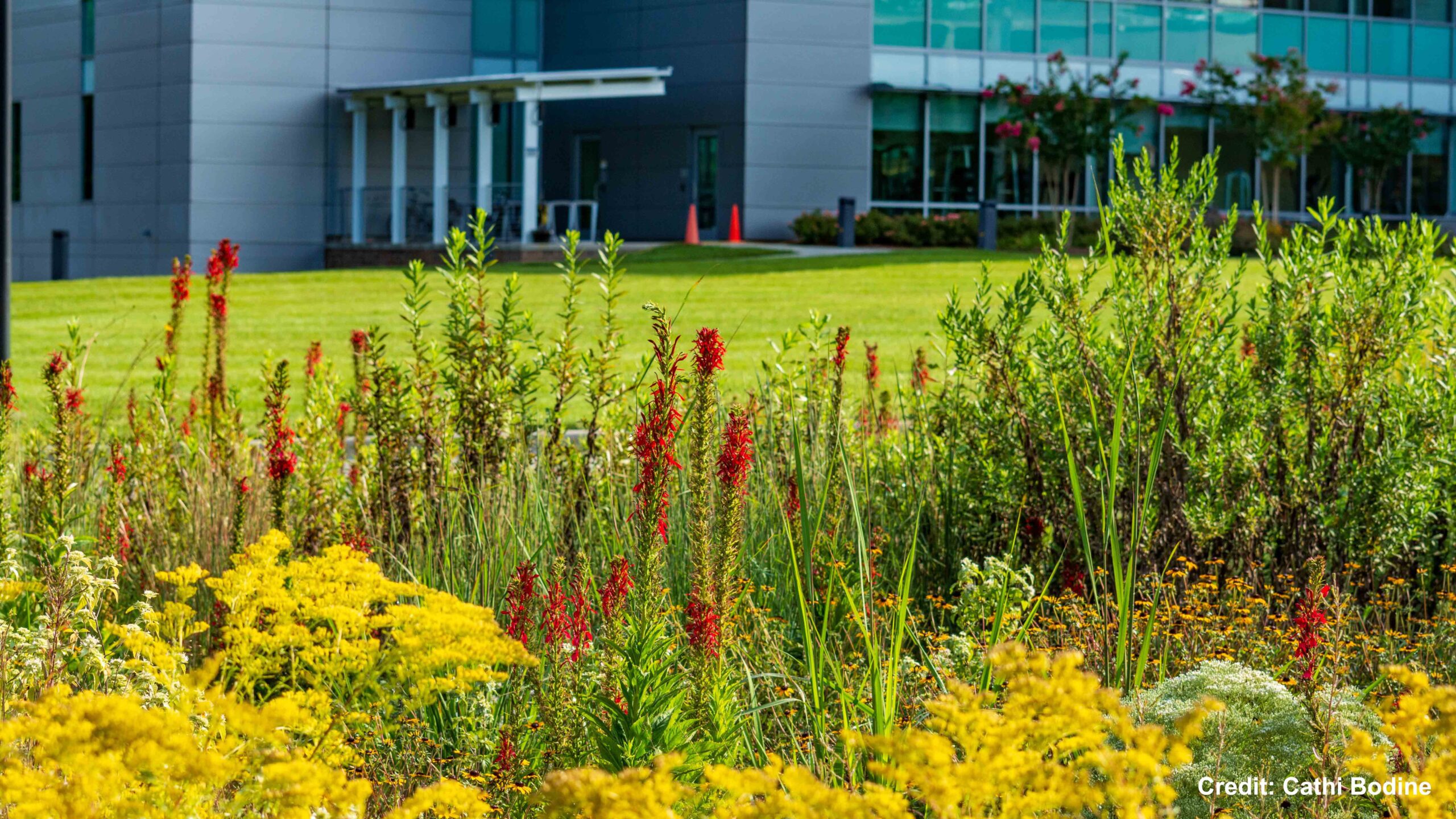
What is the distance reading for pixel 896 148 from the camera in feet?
119

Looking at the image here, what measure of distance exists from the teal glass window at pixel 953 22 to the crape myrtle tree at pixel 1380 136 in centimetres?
908

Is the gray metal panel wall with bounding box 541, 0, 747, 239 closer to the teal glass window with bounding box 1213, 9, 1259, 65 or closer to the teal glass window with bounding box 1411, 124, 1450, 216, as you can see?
the teal glass window with bounding box 1213, 9, 1259, 65

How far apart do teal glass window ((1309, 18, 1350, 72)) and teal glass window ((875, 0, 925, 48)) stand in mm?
10319

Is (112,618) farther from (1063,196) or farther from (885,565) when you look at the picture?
(1063,196)

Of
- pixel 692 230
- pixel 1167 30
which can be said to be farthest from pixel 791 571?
pixel 1167 30

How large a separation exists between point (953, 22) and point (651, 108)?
720 cm

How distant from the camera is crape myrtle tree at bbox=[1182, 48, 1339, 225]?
110 ft

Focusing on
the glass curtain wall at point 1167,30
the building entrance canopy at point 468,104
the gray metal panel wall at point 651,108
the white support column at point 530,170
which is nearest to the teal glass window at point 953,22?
the glass curtain wall at point 1167,30

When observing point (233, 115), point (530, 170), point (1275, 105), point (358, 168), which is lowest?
point (530, 170)

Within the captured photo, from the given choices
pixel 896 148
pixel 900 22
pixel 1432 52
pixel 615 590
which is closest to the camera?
pixel 615 590

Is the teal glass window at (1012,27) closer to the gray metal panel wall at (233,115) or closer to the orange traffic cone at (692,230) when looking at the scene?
the orange traffic cone at (692,230)

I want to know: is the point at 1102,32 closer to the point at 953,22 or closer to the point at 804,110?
the point at 953,22

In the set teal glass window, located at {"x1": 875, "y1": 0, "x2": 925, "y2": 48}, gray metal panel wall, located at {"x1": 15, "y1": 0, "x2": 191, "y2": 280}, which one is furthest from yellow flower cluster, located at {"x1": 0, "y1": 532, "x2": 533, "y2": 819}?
teal glass window, located at {"x1": 875, "y1": 0, "x2": 925, "y2": 48}

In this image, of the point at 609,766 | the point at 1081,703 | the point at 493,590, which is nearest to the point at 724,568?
the point at 609,766
